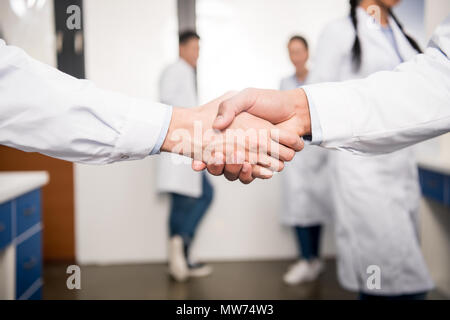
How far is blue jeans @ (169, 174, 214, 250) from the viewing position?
61.0 inches

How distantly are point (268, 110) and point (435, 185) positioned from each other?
35.3 inches

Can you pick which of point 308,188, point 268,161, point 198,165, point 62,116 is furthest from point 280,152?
point 308,188

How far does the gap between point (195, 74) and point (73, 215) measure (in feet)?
3.65

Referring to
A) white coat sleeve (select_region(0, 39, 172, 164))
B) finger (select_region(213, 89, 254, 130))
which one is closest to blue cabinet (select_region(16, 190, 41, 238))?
white coat sleeve (select_region(0, 39, 172, 164))

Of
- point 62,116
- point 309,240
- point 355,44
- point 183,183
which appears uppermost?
point 355,44

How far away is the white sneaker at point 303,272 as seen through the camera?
1487 mm

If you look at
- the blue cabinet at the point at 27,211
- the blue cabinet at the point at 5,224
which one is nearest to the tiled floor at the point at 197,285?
the blue cabinet at the point at 27,211

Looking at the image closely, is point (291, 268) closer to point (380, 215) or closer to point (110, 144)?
point (380, 215)

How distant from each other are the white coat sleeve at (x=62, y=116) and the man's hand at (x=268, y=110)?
119 mm

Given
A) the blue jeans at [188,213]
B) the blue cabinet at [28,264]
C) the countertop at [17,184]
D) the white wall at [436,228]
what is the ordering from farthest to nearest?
1. the blue jeans at [188,213]
2. the white wall at [436,228]
3. the blue cabinet at [28,264]
4. the countertop at [17,184]

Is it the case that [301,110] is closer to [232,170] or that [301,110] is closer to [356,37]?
[232,170]

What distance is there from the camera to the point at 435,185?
1.33m

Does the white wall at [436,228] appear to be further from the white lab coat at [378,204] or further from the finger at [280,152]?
the finger at [280,152]

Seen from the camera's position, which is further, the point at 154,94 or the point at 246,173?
the point at 154,94
